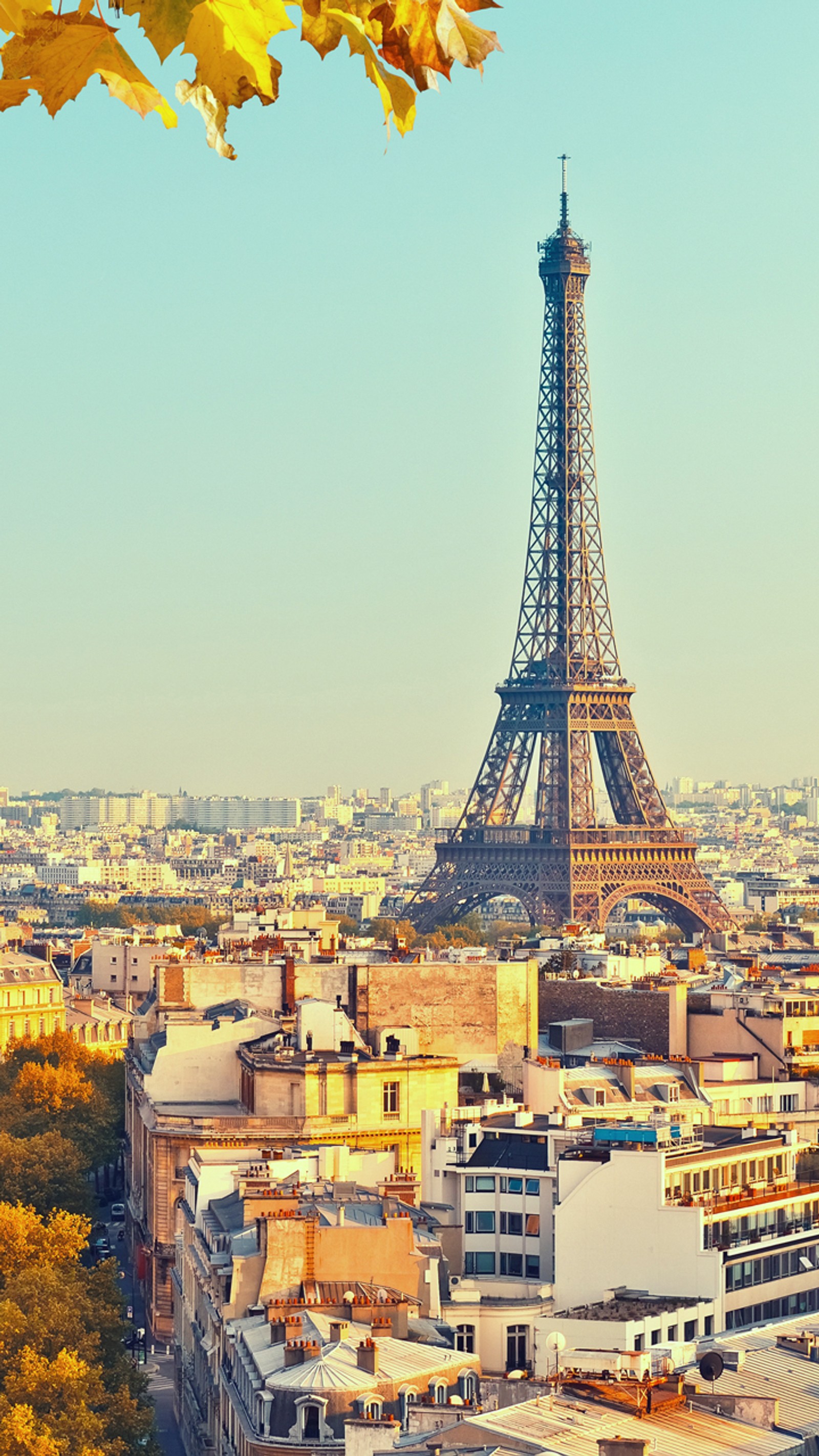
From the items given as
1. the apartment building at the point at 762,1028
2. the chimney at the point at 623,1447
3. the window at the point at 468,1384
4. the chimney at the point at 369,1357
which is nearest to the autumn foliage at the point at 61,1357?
the chimney at the point at 369,1357

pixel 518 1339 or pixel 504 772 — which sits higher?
pixel 504 772

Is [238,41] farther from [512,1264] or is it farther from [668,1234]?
[512,1264]

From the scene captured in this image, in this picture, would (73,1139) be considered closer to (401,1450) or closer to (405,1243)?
(405,1243)

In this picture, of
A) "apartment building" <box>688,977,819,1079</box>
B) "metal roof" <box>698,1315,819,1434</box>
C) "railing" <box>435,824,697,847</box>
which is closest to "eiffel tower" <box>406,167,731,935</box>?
"railing" <box>435,824,697,847</box>

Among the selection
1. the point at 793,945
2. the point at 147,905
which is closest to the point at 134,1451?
the point at 793,945

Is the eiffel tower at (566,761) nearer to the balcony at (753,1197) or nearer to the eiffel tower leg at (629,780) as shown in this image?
the eiffel tower leg at (629,780)

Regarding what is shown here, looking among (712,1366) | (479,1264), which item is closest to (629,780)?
(479,1264)

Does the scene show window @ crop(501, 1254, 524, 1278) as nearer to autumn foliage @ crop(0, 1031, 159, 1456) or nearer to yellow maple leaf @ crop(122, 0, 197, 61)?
autumn foliage @ crop(0, 1031, 159, 1456)
